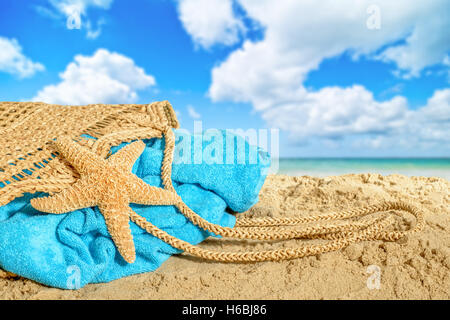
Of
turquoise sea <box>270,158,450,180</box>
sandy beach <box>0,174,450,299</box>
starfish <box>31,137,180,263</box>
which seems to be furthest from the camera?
turquoise sea <box>270,158,450,180</box>

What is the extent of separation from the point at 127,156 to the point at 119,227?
1.36 feet

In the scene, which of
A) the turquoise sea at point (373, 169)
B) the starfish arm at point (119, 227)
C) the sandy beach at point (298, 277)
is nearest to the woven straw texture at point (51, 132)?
the starfish arm at point (119, 227)

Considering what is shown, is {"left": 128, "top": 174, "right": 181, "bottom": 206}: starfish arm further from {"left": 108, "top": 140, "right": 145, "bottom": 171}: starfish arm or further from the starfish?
{"left": 108, "top": 140, "right": 145, "bottom": 171}: starfish arm

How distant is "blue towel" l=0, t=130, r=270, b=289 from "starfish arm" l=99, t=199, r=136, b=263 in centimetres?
7

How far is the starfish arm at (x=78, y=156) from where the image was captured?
5.25 feet

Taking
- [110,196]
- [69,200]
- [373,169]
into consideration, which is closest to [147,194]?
[110,196]

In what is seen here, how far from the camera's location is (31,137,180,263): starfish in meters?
Answer: 1.49

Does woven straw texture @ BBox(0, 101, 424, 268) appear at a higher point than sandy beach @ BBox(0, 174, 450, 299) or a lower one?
higher

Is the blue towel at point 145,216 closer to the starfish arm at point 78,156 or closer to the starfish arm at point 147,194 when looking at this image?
the starfish arm at point 147,194

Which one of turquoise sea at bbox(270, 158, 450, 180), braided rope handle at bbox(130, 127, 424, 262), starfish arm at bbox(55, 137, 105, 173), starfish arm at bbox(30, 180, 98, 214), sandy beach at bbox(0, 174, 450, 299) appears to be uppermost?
turquoise sea at bbox(270, 158, 450, 180)

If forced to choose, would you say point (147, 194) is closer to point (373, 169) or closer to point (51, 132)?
point (51, 132)

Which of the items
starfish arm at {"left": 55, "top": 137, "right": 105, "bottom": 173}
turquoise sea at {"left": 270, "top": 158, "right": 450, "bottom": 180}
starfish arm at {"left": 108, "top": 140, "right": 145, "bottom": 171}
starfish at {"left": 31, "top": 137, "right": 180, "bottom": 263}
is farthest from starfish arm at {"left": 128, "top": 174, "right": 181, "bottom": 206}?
turquoise sea at {"left": 270, "top": 158, "right": 450, "bottom": 180}

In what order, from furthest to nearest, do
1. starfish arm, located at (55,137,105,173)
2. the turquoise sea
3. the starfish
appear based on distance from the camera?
the turquoise sea
starfish arm, located at (55,137,105,173)
the starfish

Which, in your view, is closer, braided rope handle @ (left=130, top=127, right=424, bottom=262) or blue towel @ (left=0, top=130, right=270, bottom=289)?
blue towel @ (left=0, top=130, right=270, bottom=289)
